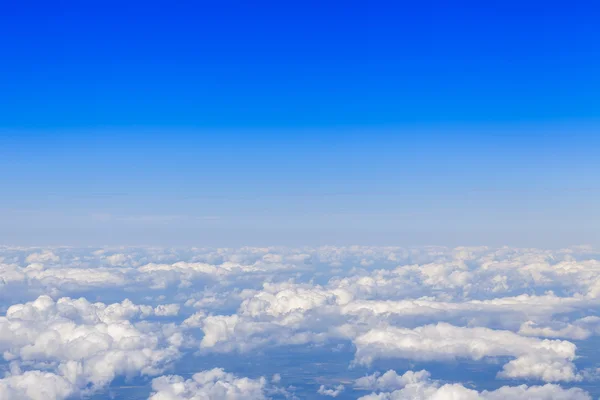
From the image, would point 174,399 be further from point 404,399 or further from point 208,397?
point 404,399

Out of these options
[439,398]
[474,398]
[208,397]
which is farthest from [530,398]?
[208,397]

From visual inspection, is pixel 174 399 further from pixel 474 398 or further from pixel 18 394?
pixel 474 398

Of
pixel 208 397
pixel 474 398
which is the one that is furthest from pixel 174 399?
pixel 474 398

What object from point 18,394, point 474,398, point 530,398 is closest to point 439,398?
point 474,398

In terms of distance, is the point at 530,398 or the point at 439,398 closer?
the point at 439,398

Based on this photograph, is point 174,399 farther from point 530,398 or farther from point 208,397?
point 530,398

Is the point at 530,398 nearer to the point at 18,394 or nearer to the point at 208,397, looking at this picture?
the point at 208,397

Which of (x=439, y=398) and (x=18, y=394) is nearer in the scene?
(x=439, y=398)
